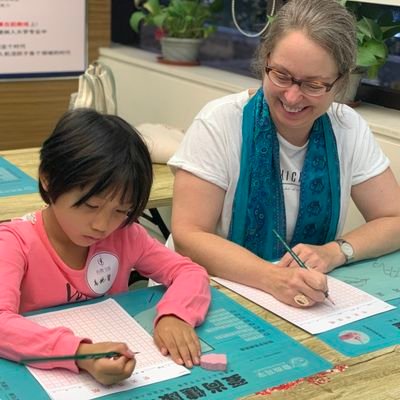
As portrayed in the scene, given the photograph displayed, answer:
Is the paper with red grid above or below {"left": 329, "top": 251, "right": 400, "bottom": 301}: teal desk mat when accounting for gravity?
above

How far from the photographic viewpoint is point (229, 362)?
3.88 ft

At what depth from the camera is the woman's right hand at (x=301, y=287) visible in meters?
1.42

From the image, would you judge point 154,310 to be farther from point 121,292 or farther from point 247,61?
point 247,61

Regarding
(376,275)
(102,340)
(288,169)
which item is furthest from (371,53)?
(102,340)

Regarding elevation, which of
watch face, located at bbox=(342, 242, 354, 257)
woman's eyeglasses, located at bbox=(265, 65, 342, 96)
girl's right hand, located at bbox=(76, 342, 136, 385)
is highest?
woman's eyeglasses, located at bbox=(265, 65, 342, 96)

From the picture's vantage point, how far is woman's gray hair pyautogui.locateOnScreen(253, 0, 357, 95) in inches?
61.6

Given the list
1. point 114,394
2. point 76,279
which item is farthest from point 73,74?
point 114,394

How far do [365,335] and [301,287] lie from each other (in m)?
0.17

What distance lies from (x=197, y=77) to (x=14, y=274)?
1.86 metres

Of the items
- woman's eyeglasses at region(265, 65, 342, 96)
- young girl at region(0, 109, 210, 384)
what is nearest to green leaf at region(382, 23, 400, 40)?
woman's eyeglasses at region(265, 65, 342, 96)

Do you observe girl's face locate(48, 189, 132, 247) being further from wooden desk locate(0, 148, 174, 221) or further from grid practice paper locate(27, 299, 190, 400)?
wooden desk locate(0, 148, 174, 221)

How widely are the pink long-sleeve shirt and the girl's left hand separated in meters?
0.02

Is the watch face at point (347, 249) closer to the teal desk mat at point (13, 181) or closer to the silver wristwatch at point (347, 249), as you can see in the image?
the silver wristwatch at point (347, 249)

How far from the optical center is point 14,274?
4.07ft
